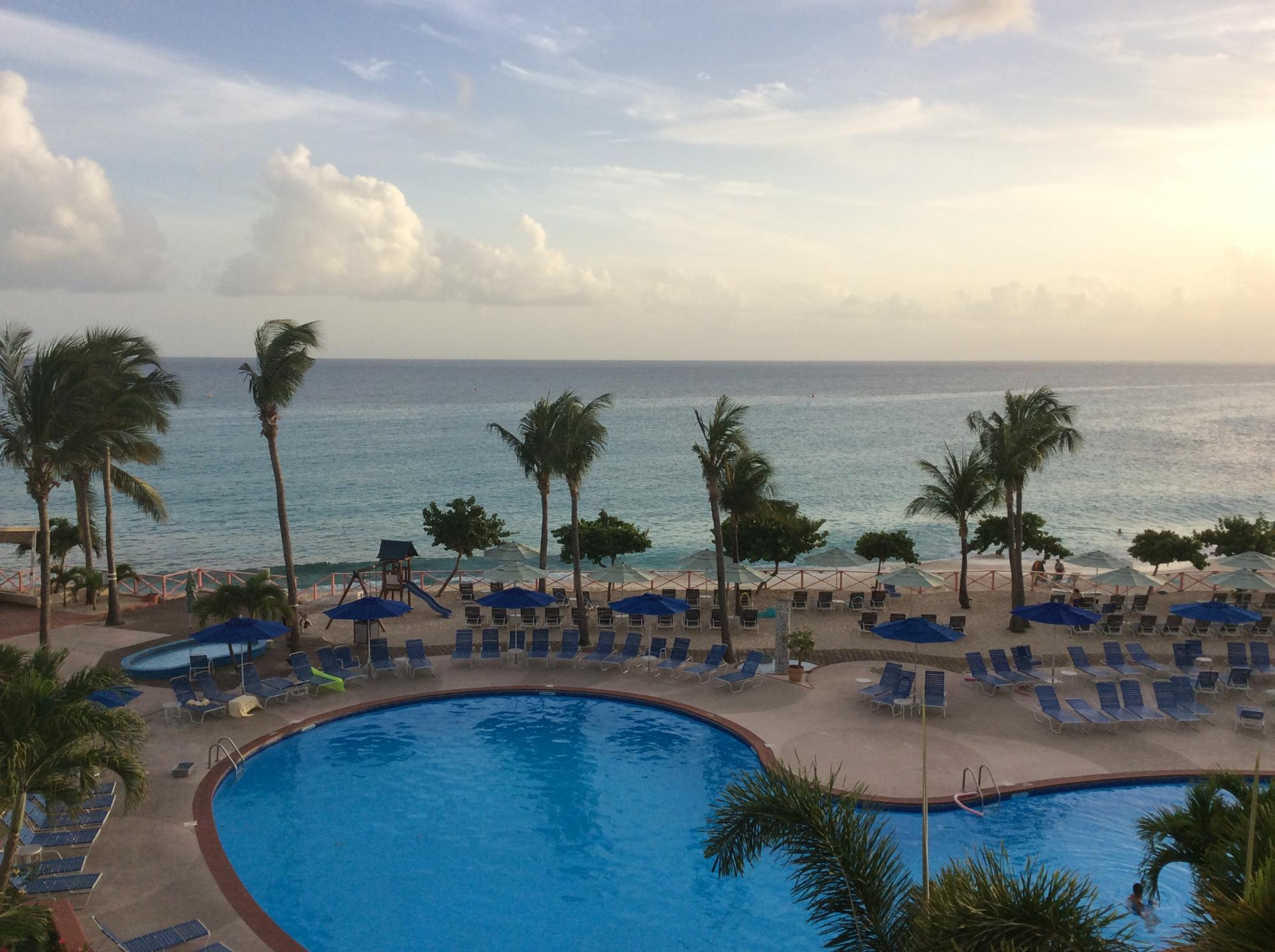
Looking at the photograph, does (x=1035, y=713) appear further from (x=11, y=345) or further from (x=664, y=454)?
(x=664, y=454)

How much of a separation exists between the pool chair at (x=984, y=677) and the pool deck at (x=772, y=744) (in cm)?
29

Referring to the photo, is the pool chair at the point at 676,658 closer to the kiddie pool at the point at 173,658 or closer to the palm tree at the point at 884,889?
the kiddie pool at the point at 173,658

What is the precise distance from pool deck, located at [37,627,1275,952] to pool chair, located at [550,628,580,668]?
0.25 meters

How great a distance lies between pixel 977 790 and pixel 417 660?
469 inches

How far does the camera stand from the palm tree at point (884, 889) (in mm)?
5723

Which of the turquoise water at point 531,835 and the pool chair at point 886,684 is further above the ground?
the pool chair at point 886,684

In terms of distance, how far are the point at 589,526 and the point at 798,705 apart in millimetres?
12689

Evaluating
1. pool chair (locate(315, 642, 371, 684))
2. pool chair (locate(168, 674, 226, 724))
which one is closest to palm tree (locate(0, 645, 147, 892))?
pool chair (locate(168, 674, 226, 724))

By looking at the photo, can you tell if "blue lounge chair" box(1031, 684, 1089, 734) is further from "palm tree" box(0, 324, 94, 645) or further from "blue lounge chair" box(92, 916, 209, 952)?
"palm tree" box(0, 324, 94, 645)

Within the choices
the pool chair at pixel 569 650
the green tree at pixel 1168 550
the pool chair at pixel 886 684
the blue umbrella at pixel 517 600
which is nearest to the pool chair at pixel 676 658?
the pool chair at pixel 569 650

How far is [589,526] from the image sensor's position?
2980 cm

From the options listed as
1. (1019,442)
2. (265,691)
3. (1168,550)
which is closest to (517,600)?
(265,691)

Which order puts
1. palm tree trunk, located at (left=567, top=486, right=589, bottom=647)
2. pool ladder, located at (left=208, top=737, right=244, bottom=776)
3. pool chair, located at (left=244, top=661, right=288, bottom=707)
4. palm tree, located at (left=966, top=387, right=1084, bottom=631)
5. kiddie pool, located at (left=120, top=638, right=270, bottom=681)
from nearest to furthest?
pool ladder, located at (left=208, top=737, right=244, bottom=776) → pool chair, located at (left=244, top=661, right=288, bottom=707) → kiddie pool, located at (left=120, top=638, right=270, bottom=681) → palm tree trunk, located at (left=567, top=486, right=589, bottom=647) → palm tree, located at (left=966, top=387, right=1084, bottom=631)

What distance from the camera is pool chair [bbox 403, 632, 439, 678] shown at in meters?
20.2
